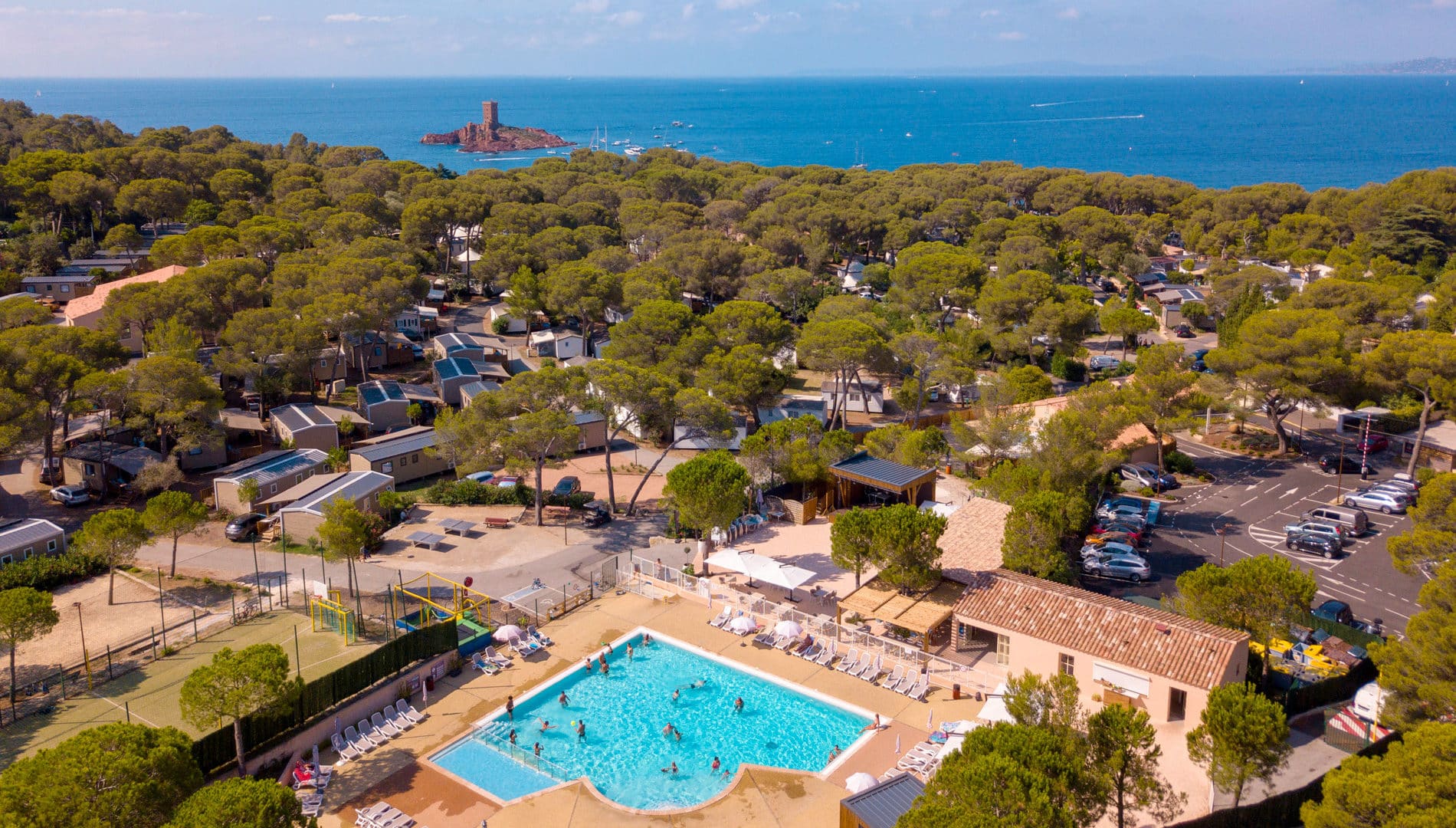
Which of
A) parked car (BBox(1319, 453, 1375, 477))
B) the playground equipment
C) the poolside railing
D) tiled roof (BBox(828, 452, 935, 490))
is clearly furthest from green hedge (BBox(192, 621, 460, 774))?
parked car (BBox(1319, 453, 1375, 477))

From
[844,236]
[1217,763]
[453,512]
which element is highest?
→ [844,236]

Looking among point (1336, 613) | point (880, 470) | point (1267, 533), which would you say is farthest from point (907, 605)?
point (1267, 533)

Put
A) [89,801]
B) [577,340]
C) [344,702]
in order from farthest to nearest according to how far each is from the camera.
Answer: [577,340] → [344,702] → [89,801]

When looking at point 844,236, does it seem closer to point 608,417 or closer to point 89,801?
point 608,417

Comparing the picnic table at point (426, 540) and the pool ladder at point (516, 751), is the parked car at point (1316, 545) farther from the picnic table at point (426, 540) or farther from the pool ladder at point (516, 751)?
the picnic table at point (426, 540)

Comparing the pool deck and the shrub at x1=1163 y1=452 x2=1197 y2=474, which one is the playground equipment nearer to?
the pool deck

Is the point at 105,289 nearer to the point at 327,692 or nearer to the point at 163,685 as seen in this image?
the point at 163,685

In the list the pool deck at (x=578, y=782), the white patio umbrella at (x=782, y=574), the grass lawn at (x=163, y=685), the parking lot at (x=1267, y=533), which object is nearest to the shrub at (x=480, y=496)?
the grass lawn at (x=163, y=685)

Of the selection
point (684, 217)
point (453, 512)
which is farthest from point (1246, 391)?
point (684, 217)
